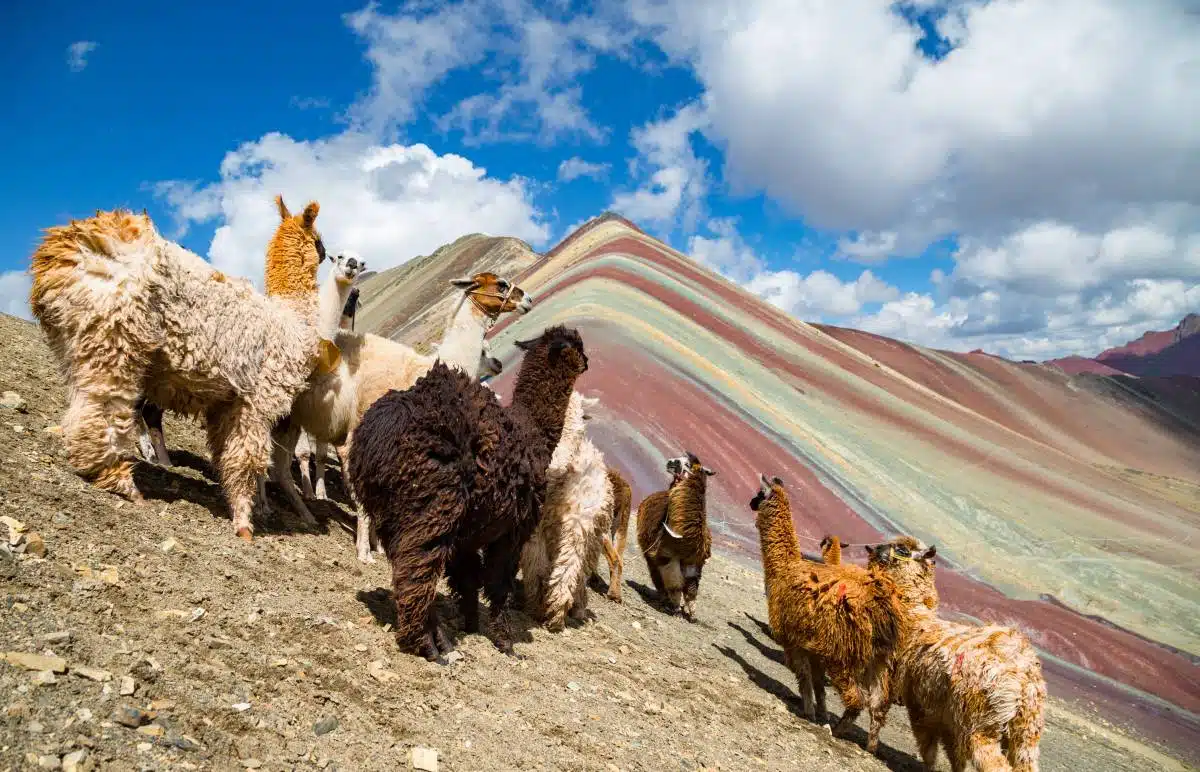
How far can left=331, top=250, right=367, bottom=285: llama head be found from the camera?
651cm

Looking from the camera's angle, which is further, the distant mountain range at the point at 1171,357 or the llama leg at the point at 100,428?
the distant mountain range at the point at 1171,357

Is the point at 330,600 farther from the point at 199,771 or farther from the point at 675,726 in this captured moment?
the point at 675,726

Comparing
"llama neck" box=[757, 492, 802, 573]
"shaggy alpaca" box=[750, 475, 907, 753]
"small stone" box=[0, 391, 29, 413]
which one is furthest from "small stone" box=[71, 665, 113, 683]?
"llama neck" box=[757, 492, 802, 573]

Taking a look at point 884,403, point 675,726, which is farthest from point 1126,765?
point 884,403

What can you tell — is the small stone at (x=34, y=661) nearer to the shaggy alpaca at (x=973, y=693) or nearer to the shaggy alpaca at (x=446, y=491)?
the shaggy alpaca at (x=446, y=491)

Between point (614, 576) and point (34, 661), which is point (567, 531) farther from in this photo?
point (34, 661)

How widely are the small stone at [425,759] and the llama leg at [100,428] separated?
2.92m

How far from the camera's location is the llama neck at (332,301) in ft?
20.5

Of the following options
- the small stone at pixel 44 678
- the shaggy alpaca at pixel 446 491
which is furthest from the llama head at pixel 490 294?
the small stone at pixel 44 678

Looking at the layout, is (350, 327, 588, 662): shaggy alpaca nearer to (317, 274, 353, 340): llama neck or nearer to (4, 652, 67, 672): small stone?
(4, 652, 67, 672): small stone

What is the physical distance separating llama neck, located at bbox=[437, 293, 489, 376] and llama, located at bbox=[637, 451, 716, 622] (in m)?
2.85

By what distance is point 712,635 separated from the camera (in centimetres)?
751

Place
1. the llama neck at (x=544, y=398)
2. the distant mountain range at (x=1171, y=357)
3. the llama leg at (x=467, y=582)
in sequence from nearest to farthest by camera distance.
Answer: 1. the llama leg at (x=467, y=582)
2. the llama neck at (x=544, y=398)
3. the distant mountain range at (x=1171, y=357)

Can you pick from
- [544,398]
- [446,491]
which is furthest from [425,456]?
[544,398]
